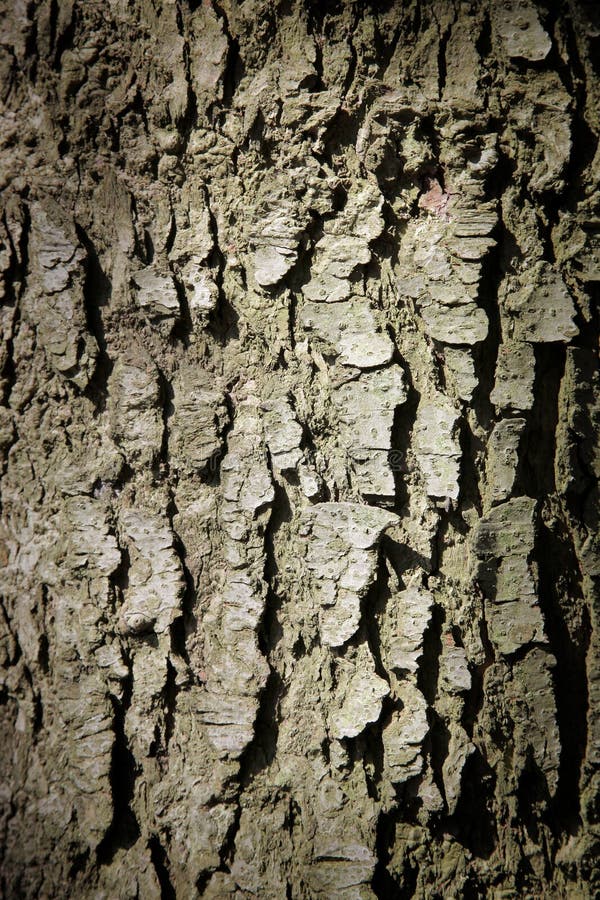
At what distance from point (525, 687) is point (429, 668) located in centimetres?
13

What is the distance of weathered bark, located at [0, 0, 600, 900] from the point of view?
83cm

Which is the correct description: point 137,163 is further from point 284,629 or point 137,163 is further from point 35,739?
point 35,739

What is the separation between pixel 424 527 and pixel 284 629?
0.23 m

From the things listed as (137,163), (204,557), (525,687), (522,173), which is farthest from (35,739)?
(522,173)

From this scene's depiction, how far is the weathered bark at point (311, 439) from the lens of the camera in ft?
2.72

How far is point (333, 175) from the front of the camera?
0.84 metres

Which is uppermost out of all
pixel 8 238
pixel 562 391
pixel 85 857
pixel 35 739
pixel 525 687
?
pixel 8 238

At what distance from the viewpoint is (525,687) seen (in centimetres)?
86

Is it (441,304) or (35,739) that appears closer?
(441,304)

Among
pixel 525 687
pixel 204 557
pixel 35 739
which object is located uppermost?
pixel 204 557

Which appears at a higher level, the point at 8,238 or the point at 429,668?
the point at 8,238

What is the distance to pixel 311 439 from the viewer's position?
868mm

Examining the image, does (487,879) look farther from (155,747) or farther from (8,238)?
(8,238)

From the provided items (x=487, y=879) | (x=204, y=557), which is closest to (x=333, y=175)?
(x=204, y=557)
